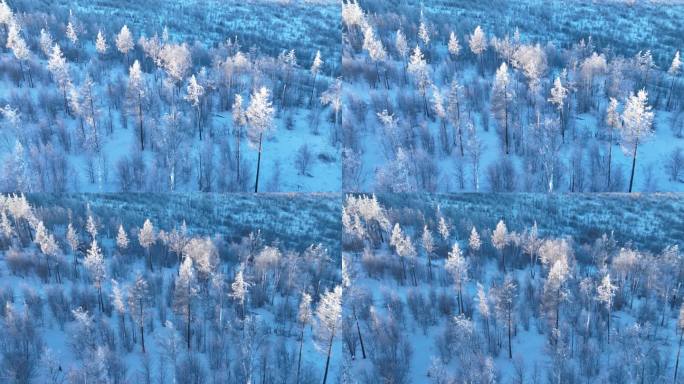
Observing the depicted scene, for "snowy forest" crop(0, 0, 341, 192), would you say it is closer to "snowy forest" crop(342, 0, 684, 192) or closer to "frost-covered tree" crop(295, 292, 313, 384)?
"snowy forest" crop(342, 0, 684, 192)

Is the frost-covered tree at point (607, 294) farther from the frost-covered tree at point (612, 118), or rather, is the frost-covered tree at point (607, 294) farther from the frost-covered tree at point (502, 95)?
the frost-covered tree at point (502, 95)

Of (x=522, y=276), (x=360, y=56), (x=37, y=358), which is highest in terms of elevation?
(x=360, y=56)

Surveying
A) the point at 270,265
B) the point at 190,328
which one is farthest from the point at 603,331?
the point at 190,328

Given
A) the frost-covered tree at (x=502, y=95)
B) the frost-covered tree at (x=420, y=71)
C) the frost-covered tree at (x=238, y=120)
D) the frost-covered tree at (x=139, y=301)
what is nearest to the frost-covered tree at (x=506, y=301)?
the frost-covered tree at (x=502, y=95)

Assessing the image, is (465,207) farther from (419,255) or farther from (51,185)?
(51,185)

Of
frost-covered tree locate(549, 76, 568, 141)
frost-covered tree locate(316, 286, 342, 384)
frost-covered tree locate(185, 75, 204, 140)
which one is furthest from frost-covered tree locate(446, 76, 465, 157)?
frost-covered tree locate(185, 75, 204, 140)
